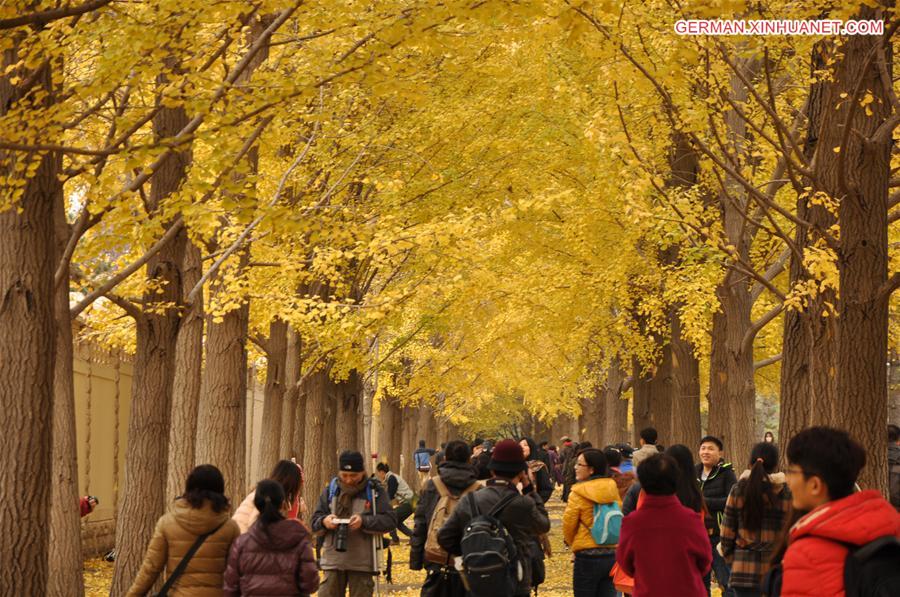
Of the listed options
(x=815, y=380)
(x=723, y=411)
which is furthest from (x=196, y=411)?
(x=723, y=411)

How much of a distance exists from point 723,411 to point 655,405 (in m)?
5.37

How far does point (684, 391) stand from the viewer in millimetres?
23578

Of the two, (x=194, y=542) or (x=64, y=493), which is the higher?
(x=64, y=493)

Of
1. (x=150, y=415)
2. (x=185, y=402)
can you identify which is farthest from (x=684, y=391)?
(x=150, y=415)

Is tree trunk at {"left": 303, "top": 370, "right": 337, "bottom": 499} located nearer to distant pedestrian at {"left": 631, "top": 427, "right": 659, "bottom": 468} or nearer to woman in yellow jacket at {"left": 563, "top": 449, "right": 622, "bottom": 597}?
distant pedestrian at {"left": 631, "top": 427, "right": 659, "bottom": 468}

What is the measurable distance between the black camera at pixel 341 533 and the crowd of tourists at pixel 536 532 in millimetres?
12

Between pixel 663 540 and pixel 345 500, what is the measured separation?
4.00 meters

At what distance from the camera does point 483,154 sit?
22000mm

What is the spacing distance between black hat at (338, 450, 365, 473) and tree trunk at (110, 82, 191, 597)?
7.22 feet

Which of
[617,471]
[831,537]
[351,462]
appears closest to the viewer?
[831,537]

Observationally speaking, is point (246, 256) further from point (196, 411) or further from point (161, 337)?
point (161, 337)

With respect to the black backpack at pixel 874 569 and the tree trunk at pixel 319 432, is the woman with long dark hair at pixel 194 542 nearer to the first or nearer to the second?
the black backpack at pixel 874 569

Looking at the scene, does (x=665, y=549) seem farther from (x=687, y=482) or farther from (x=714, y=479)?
(x=714, y=479)

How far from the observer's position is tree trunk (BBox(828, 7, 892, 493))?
10.2 m
